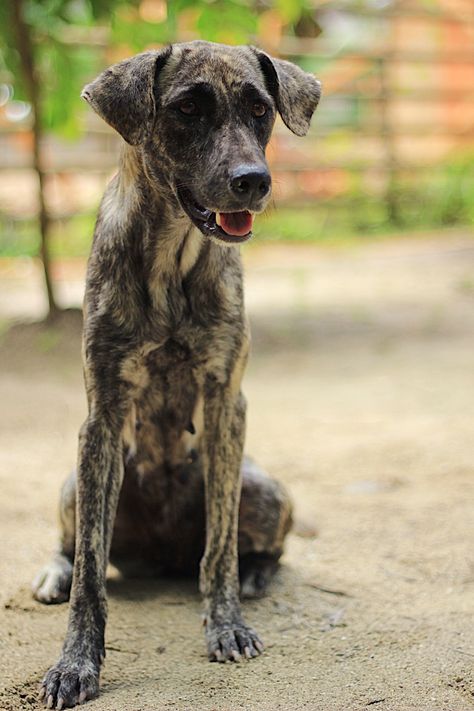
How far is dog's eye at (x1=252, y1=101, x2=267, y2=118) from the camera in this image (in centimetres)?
278

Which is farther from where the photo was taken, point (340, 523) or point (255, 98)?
point (340, 523)

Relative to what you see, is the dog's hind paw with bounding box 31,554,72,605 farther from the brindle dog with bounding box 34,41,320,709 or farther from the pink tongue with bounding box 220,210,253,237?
the pink tongue with bounding box 220,210,253,237

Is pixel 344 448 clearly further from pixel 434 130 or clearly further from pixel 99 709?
pixel 434 130

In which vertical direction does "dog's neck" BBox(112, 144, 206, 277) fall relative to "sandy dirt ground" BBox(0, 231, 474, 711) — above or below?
above

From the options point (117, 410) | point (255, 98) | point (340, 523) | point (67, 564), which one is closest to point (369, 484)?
point (340, 523)

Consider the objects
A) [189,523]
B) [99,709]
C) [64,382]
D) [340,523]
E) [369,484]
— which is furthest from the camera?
[64,382]

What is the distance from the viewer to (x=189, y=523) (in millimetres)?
3314

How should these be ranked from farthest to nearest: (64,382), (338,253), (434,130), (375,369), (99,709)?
(434,130), (338,253), (375,369), (64,382), (99,709)

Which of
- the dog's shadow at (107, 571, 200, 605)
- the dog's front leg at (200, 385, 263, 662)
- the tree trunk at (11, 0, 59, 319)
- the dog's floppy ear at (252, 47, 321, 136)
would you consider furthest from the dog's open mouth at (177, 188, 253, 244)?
the tree trunk at (11, 0, 59, 319)

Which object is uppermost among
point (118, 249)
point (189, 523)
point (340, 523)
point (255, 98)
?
point (255, 98)

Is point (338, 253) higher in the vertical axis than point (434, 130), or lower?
lower

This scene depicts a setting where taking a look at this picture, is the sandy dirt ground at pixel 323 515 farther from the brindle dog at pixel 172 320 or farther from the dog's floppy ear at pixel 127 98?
the dog's floppy ear at pixel 127 98

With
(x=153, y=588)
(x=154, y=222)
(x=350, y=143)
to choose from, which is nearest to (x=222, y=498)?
(x=153, y=588)

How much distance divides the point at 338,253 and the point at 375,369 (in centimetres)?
473
